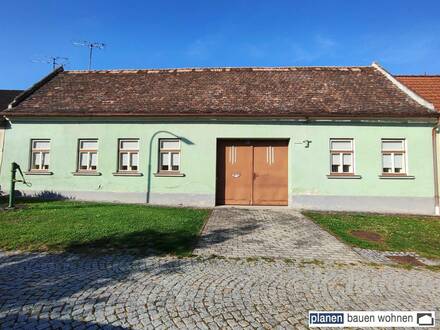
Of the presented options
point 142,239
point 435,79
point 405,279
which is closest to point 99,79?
point 142,239

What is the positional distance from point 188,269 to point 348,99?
37.7 ft

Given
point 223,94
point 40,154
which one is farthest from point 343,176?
point 40,154

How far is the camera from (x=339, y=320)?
3.72m

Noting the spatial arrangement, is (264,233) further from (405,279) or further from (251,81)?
(251,81)

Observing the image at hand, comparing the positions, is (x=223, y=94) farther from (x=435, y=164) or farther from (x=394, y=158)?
(x=435, y=164)

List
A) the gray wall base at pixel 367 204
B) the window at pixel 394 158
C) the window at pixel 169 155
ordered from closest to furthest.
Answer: the gray wall base at pixel 367 204
the window at pixel 394 158
the window at pixel 169 155

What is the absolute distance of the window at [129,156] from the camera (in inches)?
535

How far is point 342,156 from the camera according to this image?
12.9 m

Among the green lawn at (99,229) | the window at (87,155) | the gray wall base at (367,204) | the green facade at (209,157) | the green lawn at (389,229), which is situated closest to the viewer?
the green lawn at (99,229)

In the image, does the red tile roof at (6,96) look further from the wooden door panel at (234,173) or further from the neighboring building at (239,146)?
the wooden door panel at (234,173)

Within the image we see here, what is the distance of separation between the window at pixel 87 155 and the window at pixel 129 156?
1190 millimetres

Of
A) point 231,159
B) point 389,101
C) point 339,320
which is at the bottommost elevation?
point 339,320

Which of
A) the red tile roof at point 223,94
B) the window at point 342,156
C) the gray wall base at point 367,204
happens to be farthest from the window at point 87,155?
the window at point 342,156

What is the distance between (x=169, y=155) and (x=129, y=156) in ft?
6.10
